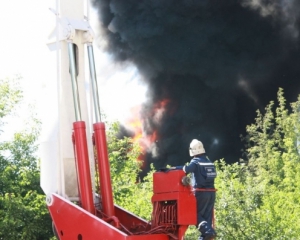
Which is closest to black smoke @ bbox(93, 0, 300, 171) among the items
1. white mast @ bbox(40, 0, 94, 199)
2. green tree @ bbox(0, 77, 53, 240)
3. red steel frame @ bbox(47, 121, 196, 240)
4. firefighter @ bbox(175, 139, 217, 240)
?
green tree @ bbox(0, 77, 53, 240)

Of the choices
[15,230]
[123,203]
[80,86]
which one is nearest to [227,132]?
[123,203]

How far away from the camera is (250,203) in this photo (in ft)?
48.6

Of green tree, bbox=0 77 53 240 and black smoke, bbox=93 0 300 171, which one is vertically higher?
black smoke, bbox=93 0 300 171

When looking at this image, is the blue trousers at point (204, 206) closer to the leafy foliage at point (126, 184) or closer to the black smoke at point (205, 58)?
the leafy foliage at point (126, 184)

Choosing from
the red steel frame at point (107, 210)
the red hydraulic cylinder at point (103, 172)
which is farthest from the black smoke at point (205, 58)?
the red steel frame at point (107, 210)

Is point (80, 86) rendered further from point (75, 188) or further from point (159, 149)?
point (159, 149)

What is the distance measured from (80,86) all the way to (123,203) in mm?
11173

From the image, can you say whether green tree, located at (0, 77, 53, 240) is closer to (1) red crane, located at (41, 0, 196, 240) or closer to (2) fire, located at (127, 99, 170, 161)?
(1) red crane, located at (41, 0, 196, 240)

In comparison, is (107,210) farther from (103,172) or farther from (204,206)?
(204,206)

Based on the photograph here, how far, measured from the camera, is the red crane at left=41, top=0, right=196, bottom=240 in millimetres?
8086

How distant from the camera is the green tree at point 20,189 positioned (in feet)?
52.9

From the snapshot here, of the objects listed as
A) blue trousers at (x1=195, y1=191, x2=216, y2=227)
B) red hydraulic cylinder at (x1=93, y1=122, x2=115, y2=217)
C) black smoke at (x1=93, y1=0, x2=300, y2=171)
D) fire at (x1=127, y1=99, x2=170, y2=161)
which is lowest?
blue trousers at (x1=195, y1=191, x2=216, y2=227)

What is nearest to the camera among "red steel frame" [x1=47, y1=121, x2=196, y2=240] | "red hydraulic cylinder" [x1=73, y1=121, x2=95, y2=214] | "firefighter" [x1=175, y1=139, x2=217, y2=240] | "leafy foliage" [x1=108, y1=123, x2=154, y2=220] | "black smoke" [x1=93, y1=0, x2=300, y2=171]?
"red steel frame" [x1=47, y1=121, x2=196, y2=240]

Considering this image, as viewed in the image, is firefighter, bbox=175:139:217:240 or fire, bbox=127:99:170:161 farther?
fire, bbox=127:99:170:161
